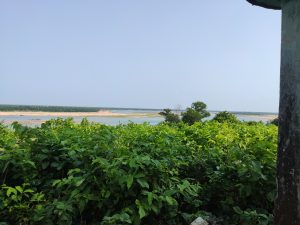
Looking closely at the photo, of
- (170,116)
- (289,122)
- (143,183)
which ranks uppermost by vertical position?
(289,122)

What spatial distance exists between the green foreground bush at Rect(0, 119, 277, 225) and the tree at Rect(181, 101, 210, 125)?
14.2 metres

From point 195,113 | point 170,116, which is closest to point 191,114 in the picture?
point 195,113

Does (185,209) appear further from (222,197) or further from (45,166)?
(45,166)

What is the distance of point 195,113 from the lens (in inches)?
801

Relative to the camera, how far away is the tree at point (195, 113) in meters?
19.9

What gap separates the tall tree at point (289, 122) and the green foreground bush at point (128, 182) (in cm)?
38

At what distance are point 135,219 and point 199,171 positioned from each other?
1381mm

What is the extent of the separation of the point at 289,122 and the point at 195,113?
17438 millimetres

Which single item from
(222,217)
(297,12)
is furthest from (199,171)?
(297,12)

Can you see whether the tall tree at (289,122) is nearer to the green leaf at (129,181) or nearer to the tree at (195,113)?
the green leaf at (129,181)

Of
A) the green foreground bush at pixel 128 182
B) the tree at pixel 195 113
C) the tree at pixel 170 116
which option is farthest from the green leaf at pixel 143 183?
the tree at pixel 170 116

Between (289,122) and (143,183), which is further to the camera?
(143,183)

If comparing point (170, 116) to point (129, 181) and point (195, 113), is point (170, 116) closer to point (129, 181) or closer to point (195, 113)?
point (195, 113)

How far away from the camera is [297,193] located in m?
2.95
